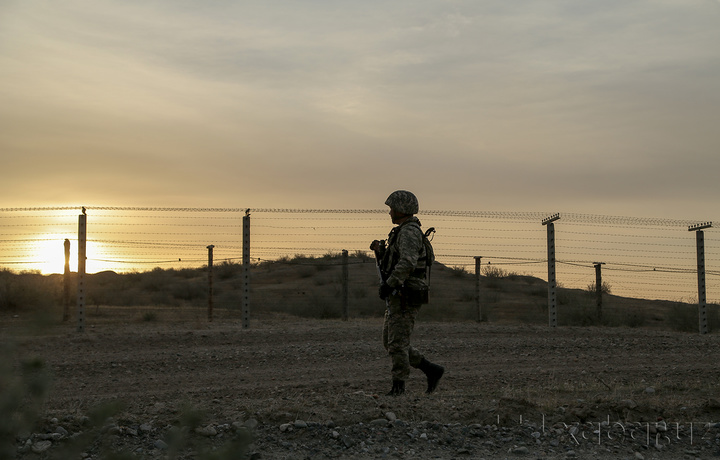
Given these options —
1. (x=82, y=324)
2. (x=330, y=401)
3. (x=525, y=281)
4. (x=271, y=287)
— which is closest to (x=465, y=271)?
(x=525, y=281)

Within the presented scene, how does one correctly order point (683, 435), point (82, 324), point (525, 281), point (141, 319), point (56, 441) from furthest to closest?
point (525, 281)
point (141, 319)
point (82, 324)
point (683, 435)
point (56, 441)

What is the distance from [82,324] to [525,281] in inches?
987

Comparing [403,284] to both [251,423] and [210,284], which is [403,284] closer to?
[251,423]

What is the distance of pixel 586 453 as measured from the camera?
189 inches

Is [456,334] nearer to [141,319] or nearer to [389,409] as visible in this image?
[389,409]

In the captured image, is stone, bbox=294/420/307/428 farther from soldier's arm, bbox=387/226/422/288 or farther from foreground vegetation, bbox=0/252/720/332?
foreground vegetation, bbox=0/252/720/332

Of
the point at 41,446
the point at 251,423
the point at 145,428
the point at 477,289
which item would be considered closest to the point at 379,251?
the point at 251,423

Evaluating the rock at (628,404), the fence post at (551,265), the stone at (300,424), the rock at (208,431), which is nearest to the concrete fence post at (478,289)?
the fence post at (551,265)

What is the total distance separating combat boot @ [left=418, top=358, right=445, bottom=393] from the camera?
22.8 feet

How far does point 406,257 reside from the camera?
21.9ft

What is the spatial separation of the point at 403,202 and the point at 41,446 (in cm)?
390

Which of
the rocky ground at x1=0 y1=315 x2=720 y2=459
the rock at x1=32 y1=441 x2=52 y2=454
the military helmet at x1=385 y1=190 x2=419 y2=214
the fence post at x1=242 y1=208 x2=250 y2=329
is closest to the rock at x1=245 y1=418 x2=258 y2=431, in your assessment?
→ the rocky ground at x1=0 y1=315 x2=720 y2=459

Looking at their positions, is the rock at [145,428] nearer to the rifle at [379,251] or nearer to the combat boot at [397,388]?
the combat boot at [397,388]

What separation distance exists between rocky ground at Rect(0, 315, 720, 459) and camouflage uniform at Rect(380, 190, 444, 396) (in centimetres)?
42
